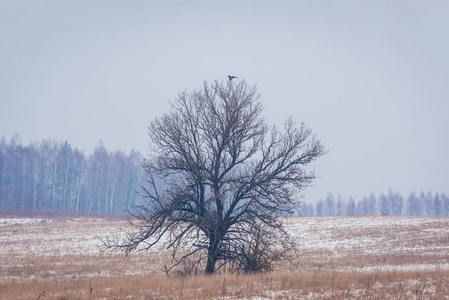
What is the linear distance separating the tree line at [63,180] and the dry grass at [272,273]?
34.1m

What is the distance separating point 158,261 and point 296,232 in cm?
2091

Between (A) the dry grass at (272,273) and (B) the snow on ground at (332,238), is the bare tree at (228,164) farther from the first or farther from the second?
(B) the snow on ground at (332,238)

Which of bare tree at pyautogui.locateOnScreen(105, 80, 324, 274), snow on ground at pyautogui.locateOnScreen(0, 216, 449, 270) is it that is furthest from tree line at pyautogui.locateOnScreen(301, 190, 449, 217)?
bare tree at pyautogui.locateOnScreen(105, 80, 324, 274)

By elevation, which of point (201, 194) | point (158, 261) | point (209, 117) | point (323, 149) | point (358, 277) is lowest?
point (158, 261)

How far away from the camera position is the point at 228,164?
17.4 m

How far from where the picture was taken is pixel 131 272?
22.6 m

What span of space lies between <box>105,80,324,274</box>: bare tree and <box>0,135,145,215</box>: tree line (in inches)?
2849

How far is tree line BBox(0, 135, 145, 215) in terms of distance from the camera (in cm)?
8819

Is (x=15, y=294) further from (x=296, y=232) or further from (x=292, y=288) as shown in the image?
(x=296, y=232)

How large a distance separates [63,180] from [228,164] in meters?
84.6

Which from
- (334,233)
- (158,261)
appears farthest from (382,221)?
(158,261)

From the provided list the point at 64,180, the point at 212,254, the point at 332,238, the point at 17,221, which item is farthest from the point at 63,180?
the point at 212,254

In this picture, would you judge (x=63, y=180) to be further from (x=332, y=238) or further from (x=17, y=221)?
(x=332, y=238)

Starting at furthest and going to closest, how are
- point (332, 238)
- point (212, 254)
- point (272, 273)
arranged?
point (332, 238) < point (212, 254) < point (272, 273)
